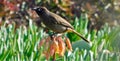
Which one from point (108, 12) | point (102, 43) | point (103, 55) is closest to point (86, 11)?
point (108, 12)

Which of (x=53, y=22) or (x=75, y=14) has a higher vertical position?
(x=75, y=14)

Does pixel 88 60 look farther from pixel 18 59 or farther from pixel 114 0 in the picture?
pixel 114 0

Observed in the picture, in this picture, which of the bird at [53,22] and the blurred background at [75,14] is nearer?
the bird at [53,22]

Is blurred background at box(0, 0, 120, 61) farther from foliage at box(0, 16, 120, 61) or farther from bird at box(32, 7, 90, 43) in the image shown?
bird at box(32, 7, 90, 43)

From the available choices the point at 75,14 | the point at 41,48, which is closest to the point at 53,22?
the point at 41,48

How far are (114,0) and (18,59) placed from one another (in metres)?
3.98

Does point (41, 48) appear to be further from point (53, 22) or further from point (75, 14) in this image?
point (75, 14)

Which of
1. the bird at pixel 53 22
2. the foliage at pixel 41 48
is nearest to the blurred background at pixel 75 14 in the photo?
the foliage at pixel 41 48

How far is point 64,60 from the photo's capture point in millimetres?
4582

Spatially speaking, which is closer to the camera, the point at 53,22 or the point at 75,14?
the point at 53,22

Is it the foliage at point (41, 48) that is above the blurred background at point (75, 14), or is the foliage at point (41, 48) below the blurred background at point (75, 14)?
below

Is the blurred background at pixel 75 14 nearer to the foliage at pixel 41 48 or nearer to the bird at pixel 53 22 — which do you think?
the foliage at pixel 41 48

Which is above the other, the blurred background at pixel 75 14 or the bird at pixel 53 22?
the blurred background at pixel 75 14

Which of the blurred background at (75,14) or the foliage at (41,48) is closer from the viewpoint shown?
the foliage at (41,48)
